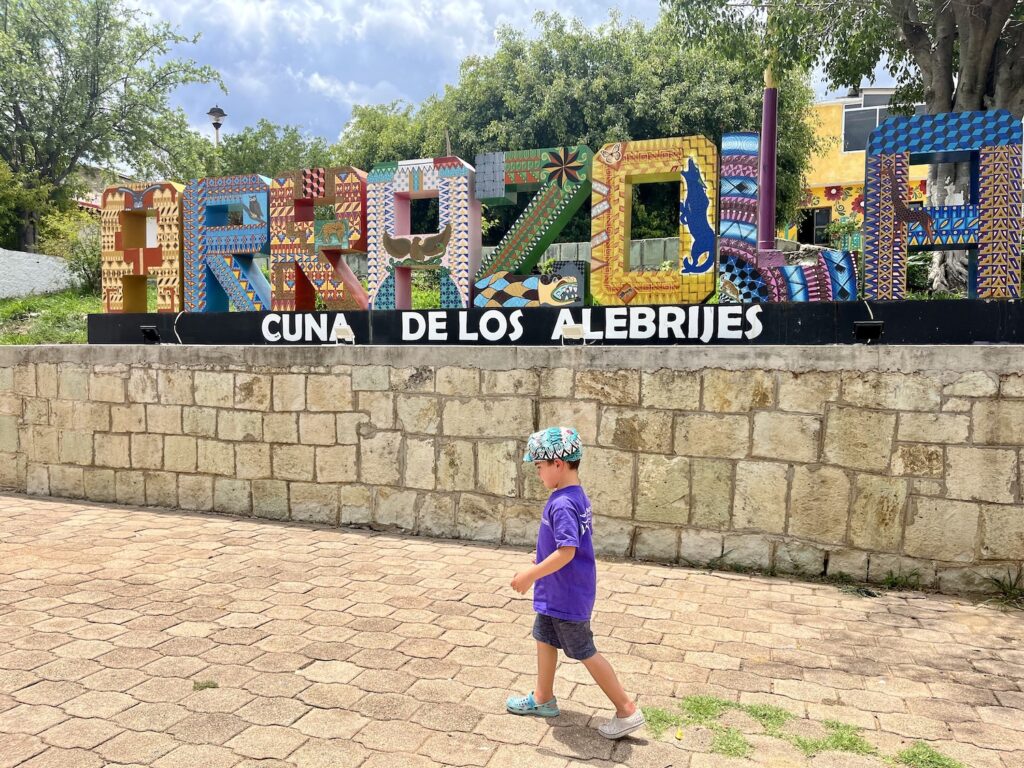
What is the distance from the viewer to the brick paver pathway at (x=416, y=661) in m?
2.95

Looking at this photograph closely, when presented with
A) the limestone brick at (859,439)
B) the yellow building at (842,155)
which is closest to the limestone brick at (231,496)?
the limestone brick at (859,439)

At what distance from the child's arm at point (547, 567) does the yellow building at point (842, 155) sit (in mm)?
24538

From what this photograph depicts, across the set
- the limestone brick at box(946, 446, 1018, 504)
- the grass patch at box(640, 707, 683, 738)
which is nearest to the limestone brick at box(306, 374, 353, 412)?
the grass patch at box(640, 707, 683, 738)

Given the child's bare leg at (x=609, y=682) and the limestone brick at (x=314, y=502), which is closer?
the child's bare leg at (x=609, y=682)

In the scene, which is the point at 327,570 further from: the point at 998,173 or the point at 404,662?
the point at 998,173

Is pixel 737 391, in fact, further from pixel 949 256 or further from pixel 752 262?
pixel 949 256

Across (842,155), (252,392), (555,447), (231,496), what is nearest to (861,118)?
(842,155)

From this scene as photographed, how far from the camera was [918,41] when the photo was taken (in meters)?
11.5

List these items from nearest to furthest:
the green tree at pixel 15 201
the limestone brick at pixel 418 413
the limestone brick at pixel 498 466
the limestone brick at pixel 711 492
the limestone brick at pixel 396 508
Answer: the limestone brick at pixel 711 492 < the limestone brick at pixel 498 466 < the limestone brick at pixel 418 413 < the limestone brick at pixel 396 508 < the green tree at pixel 15 201

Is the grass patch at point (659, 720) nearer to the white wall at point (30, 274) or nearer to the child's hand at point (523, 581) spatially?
the child's hand at point (523, 581)

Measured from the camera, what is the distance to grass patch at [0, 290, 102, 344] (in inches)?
461

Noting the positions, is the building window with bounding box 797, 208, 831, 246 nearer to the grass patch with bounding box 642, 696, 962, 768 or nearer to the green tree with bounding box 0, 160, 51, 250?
the grass patch with bounding box 642, 696, 962, 768

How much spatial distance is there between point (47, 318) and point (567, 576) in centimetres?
1380

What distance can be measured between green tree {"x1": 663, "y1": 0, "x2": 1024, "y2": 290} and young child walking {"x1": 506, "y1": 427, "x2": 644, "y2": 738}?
10008mm
